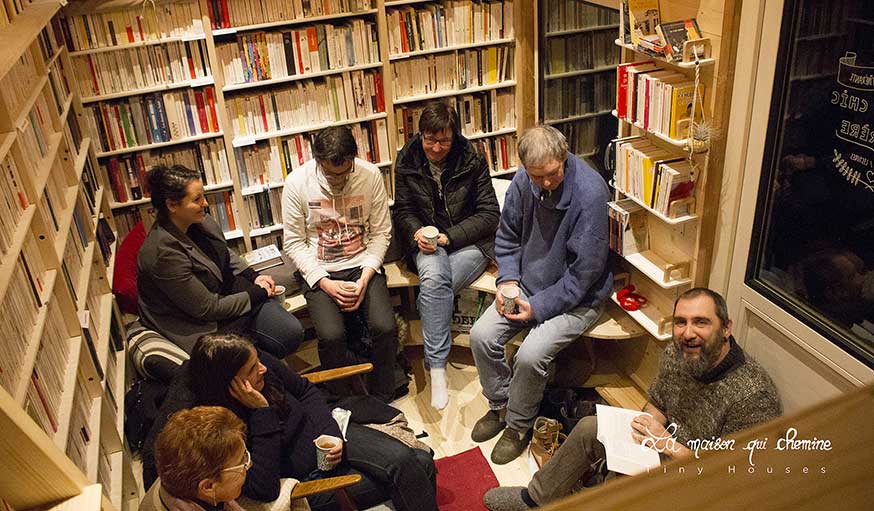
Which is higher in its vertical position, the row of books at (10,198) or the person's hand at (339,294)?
the row of books at (10,198)

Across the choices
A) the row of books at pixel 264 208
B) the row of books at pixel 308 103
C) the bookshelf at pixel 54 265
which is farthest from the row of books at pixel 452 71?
the bookshelf at pixel 54 265

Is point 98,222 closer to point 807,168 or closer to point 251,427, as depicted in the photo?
point 251,427

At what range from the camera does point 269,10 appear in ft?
12.1

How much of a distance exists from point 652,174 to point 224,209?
7.74 feet

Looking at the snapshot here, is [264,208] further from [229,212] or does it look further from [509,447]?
[509,447]

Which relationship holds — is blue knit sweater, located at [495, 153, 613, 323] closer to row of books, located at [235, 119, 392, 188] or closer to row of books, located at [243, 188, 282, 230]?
row of books, located at [235, 119, 392, 188]

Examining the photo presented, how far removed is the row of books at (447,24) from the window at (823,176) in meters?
2.05

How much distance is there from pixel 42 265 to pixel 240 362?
2.48ft

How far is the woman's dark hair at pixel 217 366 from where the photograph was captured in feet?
7.86

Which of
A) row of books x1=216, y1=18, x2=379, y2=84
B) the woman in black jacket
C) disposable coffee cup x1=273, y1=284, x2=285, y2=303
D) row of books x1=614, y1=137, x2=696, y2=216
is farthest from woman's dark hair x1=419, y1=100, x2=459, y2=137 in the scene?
the woman in black jacket

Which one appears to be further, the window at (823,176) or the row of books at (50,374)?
the window at (823,176)

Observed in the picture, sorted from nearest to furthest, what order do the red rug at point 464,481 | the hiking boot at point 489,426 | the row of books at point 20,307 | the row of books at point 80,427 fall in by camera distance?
the row of books at point 20,307, the row of books at point 80,427, the red rug at point 464,481, the hiking boot at point 489,426

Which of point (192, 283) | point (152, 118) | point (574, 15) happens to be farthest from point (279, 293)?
point (574, 15)

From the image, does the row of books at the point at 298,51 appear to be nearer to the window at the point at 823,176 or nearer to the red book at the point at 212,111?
the red book at the point at 212,111
